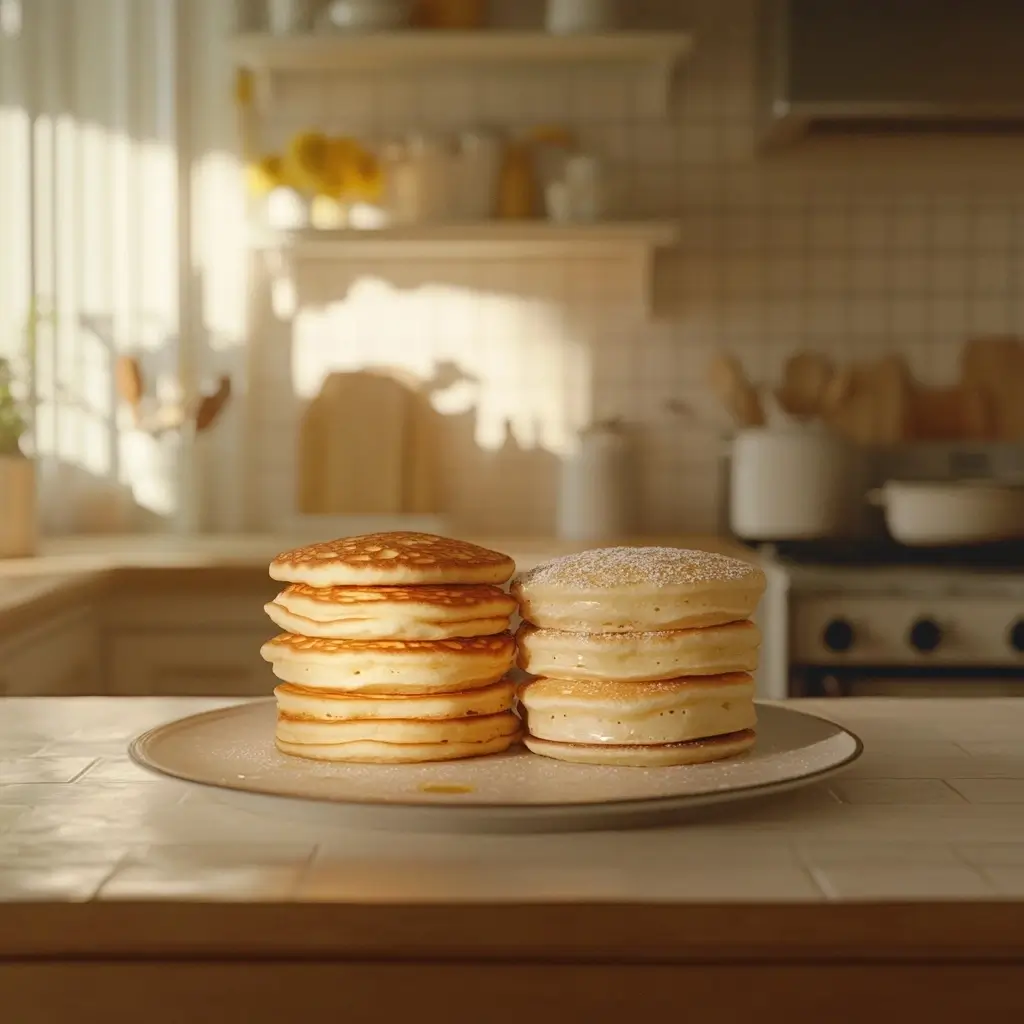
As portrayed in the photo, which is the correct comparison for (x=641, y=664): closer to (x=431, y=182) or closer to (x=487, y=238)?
(x=487, y=238)

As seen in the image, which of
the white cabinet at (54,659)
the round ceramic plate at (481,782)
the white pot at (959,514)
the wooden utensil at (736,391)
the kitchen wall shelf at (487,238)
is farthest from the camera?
the wooden utensil at (736,391)

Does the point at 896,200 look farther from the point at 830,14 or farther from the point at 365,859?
the point at 365,859

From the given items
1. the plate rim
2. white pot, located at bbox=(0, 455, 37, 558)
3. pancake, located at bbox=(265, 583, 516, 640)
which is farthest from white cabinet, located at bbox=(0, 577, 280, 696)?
the plate rim

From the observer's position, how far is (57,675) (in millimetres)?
2199

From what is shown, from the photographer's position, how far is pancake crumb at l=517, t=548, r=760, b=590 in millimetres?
846

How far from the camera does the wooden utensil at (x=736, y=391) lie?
3.07 metres

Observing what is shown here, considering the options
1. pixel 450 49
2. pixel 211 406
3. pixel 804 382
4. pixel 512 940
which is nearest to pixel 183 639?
pixel 211 406

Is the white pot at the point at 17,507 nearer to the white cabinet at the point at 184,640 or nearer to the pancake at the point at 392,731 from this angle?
the white cabinet at the point at 184,640

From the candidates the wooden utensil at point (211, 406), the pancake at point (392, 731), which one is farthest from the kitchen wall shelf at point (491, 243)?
the pancake at point (392, 731)

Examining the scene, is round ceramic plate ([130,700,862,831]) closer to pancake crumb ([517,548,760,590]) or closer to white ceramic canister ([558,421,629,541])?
pancake crumb ([517,548,760,590])

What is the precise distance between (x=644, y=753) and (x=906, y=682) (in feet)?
5.00

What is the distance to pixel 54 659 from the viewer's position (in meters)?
2.18

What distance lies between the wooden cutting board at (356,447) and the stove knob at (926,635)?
124 centimetres

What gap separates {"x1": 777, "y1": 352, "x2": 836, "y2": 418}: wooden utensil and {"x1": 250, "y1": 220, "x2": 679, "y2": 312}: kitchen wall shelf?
0.36 metres
